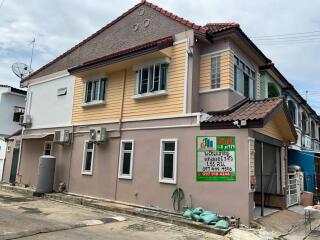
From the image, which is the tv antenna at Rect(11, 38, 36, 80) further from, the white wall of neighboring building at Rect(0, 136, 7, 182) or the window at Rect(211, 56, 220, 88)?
the window at Rect(211, 56, 220, 88)

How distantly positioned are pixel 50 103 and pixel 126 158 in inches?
281

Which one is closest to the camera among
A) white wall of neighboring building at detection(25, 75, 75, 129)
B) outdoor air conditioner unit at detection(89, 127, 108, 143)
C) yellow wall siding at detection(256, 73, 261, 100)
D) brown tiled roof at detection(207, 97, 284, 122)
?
brown tiled roof at detection(207, 97, 284, 122)

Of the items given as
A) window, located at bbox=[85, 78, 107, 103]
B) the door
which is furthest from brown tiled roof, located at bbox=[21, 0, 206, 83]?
the door

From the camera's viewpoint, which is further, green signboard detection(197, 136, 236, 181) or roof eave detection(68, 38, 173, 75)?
roof eave detection(68, 38, 173, 75)

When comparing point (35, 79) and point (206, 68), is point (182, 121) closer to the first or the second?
point (206, 68)

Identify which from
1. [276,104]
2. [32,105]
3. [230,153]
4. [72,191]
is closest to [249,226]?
[230,153]

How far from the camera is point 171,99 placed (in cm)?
1196

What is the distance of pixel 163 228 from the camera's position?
925 centimetres

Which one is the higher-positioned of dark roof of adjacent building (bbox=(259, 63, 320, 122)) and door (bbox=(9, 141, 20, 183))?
dark roof of adjacent building (bbox=(259, 63, 320, 122))

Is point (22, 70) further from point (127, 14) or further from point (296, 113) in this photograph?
point (296, 113)

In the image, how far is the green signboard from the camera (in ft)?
32.8

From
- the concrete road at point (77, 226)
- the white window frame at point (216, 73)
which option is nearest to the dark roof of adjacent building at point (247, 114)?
the white window frame at point (216, 73)

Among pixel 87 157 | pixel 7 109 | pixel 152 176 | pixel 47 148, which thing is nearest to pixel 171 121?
pixel 152 176

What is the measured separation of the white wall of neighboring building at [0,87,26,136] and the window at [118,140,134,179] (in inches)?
651
